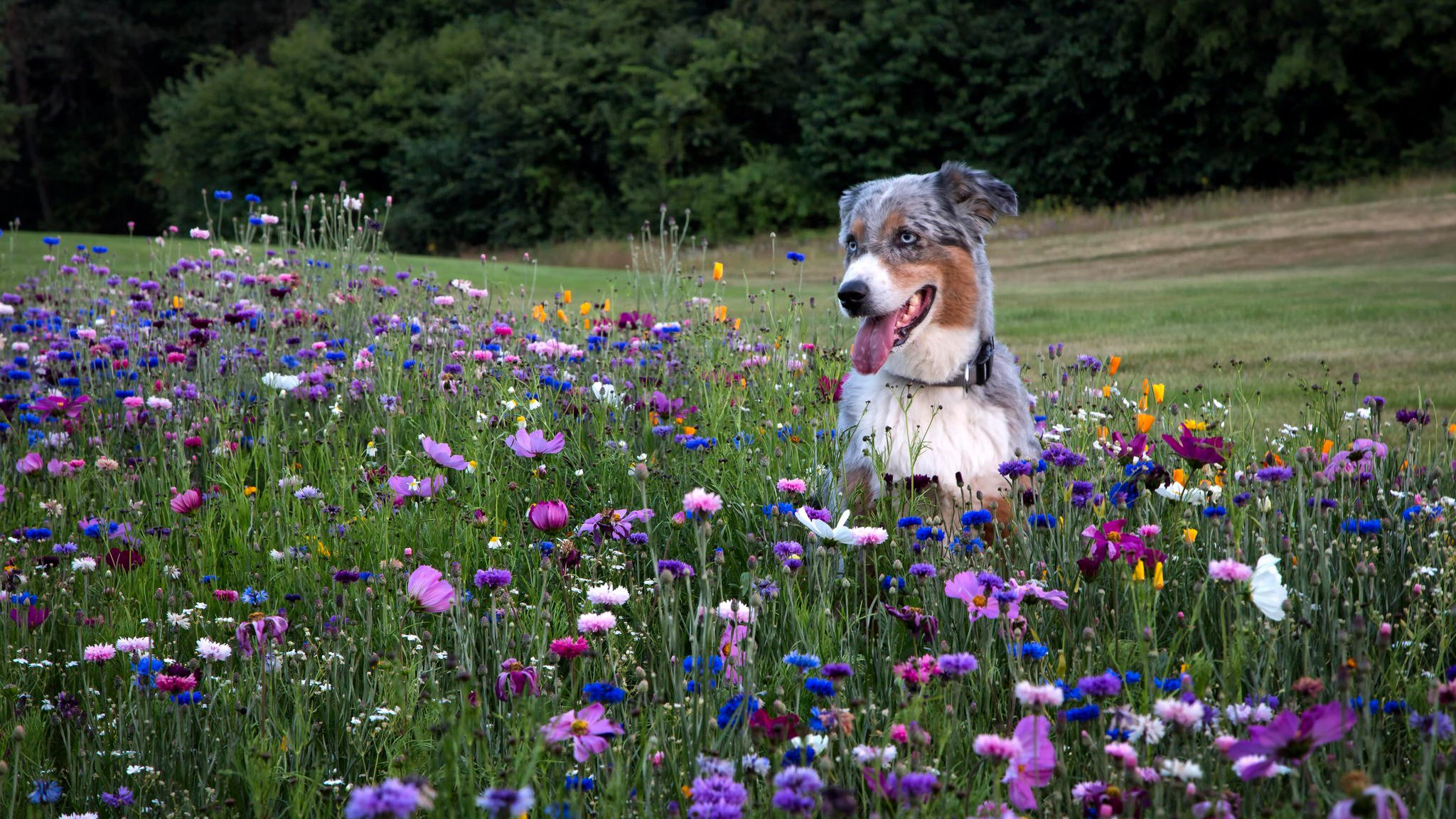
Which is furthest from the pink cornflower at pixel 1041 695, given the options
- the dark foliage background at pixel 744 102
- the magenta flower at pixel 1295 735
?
the dark foliage background at pixel 744 102

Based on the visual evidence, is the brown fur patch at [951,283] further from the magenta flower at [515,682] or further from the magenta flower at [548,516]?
the magenta flower at [515,682]

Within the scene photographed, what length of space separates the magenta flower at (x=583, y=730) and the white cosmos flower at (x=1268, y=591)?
106cm

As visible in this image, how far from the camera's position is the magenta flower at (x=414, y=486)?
2.83m

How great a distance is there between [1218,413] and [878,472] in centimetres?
253

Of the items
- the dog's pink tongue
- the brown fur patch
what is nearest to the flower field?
the dog's pink tongue

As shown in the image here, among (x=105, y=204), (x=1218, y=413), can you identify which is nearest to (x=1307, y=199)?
(x=1218, y=413)

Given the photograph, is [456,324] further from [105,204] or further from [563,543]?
[105,204]

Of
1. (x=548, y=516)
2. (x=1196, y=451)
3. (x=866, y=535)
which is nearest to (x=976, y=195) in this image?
(x=1196, y=451)

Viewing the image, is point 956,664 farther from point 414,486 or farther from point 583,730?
point 414,486

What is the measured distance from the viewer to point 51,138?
48.5 metres

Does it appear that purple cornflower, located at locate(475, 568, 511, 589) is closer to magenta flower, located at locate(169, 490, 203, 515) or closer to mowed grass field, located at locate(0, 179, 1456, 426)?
magenta flower, located at locate(169, 490, 203, 515)

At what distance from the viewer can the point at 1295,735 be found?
145 centimetres

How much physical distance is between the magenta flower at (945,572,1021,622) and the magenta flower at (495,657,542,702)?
2.41 feet

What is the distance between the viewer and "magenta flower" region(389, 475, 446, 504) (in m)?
2.83
